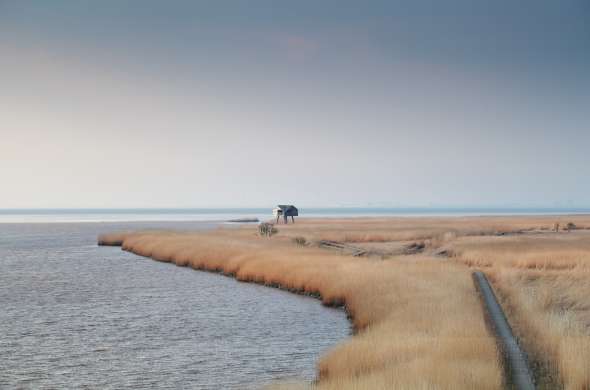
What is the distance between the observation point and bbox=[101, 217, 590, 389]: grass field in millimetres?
15008

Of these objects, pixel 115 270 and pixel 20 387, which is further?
pixel 115 270

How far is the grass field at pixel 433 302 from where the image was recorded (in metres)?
15.0

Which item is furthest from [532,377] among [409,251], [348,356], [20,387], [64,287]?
[409,251]

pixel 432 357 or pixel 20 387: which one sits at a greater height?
pixel 432 357

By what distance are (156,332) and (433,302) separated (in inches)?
423

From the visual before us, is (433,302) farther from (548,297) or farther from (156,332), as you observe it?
(156,332)

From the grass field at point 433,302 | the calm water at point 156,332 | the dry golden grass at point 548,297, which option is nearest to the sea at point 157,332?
the calm water at point 156,332

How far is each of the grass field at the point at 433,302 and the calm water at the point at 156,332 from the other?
5.20 feet

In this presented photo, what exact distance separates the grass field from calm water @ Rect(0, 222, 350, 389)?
158 cm

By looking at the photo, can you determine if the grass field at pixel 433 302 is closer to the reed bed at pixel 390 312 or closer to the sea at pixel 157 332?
the reed bed at pixel 390 312

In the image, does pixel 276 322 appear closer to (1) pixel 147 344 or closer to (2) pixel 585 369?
(1) pixel 147 344

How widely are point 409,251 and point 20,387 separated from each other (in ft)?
125

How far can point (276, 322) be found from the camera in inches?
1054

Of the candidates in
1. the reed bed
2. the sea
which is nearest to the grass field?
the reed bed
